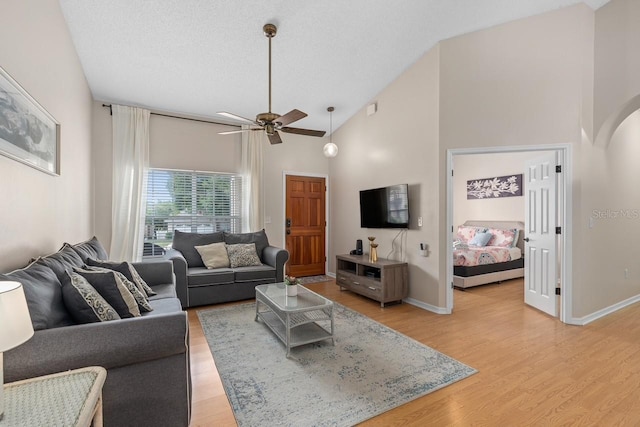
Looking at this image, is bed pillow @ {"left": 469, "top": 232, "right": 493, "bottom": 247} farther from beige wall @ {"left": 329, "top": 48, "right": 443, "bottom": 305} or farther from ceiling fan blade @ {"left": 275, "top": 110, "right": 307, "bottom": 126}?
ceiling fan blade @ {"left": 275, "top": 110, "right": 307, "bottom": 126}

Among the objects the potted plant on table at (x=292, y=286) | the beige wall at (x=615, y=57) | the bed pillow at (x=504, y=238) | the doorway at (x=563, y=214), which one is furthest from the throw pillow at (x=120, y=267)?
the bed pillow at (x=504, y=238)

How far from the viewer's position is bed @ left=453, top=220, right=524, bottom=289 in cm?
477

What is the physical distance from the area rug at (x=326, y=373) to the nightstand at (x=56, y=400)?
0.95 meters

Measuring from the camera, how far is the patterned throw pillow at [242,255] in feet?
14.2

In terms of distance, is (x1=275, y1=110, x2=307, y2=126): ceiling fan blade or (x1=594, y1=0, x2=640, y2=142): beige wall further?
(x1=594, y1=0, x2=640, y2=142): beige wall

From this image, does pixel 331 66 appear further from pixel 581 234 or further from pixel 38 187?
pixel 581 234

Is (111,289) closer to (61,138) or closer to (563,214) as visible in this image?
(61,138)

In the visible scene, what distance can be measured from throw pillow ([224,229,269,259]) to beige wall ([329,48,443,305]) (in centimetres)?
159

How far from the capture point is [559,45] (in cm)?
321

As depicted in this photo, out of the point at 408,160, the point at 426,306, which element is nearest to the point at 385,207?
the point at 408,160

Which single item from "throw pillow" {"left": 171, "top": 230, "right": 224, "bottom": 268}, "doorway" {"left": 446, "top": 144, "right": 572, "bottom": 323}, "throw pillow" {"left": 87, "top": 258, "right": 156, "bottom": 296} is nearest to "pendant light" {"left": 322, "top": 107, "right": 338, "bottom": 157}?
"doorway" {"left": 446, "top": 144, "right": 572, "bottom": 323}

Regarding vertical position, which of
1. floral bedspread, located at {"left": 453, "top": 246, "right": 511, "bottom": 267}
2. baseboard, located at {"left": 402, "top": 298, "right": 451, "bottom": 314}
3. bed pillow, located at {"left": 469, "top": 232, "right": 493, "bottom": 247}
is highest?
bed pillow, located at {"left": 469, "top": 232, "right": 493, "bottom": 247}

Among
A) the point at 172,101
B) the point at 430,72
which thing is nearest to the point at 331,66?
the point at 430,72

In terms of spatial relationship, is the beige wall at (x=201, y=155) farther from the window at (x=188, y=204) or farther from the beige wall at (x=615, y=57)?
the beige wall at (x=615, y=57)
